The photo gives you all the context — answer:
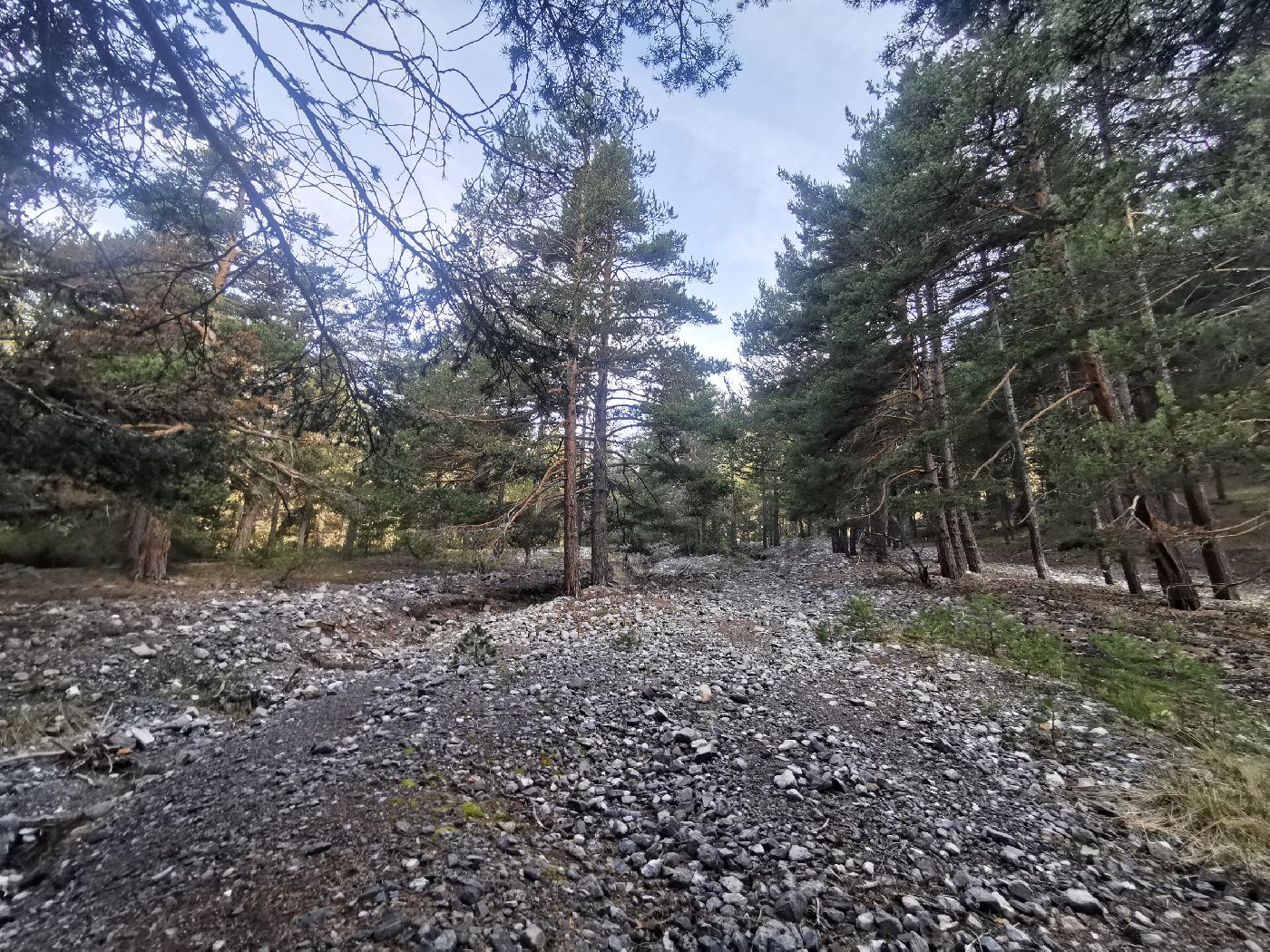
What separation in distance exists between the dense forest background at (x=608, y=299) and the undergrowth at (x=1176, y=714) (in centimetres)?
185

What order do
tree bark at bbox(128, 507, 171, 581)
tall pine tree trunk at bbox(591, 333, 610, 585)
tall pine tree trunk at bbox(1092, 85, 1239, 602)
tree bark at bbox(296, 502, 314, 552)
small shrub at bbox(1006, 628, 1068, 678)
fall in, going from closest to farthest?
tall pine tree trunk at bbox(1092, 85, 1239, 602) → small shrub at bbox(1006, 628, 1068, 678) → tall pine tree trunk at bbox(591, 333, 610, 585) → tree bark at bbox(128, 507, 171, 581) → tree bark at bbox(296, 502, 314, 552)

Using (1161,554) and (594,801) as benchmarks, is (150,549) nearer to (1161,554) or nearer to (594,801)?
(594,801)

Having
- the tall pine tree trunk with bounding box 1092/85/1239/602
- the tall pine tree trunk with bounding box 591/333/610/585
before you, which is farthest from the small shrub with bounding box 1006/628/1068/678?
the tall pine tree trunk with bounding box 591/333/610/585

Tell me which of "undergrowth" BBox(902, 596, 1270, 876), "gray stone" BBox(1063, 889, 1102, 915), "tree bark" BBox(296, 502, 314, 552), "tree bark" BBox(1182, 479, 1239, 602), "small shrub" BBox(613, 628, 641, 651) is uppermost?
"tree bark" BBox(296, 502, 314, 552)

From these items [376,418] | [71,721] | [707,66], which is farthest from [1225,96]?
[71,721]

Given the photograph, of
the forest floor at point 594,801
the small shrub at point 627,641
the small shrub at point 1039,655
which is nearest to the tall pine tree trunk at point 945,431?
the small shrub at point 1039,655

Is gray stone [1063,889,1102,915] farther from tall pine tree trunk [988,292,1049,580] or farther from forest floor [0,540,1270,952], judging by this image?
tall pine tree trunk [988,292,1049,580]

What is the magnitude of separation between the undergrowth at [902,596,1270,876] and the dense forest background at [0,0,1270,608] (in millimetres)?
1849

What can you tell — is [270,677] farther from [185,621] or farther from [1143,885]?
[1143,885]

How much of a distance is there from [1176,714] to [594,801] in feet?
18.7

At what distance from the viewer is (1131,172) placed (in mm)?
7031

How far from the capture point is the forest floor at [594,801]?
247cm

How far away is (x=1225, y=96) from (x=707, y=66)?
786cm

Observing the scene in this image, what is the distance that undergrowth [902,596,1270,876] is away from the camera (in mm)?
2990
